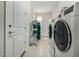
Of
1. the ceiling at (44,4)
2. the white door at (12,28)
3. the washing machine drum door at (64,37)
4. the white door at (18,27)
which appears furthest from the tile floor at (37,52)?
the ceiling at (44,4)

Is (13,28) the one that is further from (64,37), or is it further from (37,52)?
(37,52)

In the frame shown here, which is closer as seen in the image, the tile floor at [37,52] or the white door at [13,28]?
the white door at [13,28]

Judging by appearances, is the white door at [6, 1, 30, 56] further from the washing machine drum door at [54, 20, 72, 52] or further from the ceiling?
the ceiling

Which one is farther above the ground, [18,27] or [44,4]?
[44,4]

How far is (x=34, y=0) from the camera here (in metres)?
5.52

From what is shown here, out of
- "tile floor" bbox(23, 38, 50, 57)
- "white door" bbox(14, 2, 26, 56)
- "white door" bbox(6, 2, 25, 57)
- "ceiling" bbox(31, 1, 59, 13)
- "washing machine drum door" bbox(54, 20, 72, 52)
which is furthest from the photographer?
"ceiling" bbox(31, 1, 59, 13)

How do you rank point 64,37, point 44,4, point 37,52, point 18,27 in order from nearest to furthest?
point 64,37
point 18,27
point 37,52
point 44,4

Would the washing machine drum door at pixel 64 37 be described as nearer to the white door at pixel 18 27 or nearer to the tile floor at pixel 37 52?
the white door at pixel 18 27

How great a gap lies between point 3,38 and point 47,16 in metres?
8.07

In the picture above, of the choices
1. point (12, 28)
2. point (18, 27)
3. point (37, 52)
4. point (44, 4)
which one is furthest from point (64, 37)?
point (44, 4)

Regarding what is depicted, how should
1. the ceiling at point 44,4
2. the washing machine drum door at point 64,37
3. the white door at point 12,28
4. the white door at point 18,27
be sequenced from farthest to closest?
1. the ceiling at point 44,4
2. the white door at point 18,27
3. the white door at point 12,28
4. the washing machine drum door at point 64,37

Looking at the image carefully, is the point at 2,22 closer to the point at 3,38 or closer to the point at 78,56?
the point at 3,38

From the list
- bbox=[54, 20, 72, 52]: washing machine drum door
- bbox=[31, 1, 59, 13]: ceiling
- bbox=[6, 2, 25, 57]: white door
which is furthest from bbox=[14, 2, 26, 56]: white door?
bbox=[31, 1, 59, 13]: ceiling

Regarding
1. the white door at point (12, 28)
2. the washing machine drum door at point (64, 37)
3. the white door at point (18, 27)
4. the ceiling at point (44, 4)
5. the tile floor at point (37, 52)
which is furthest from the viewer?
the ceiling at point (44, 4)
